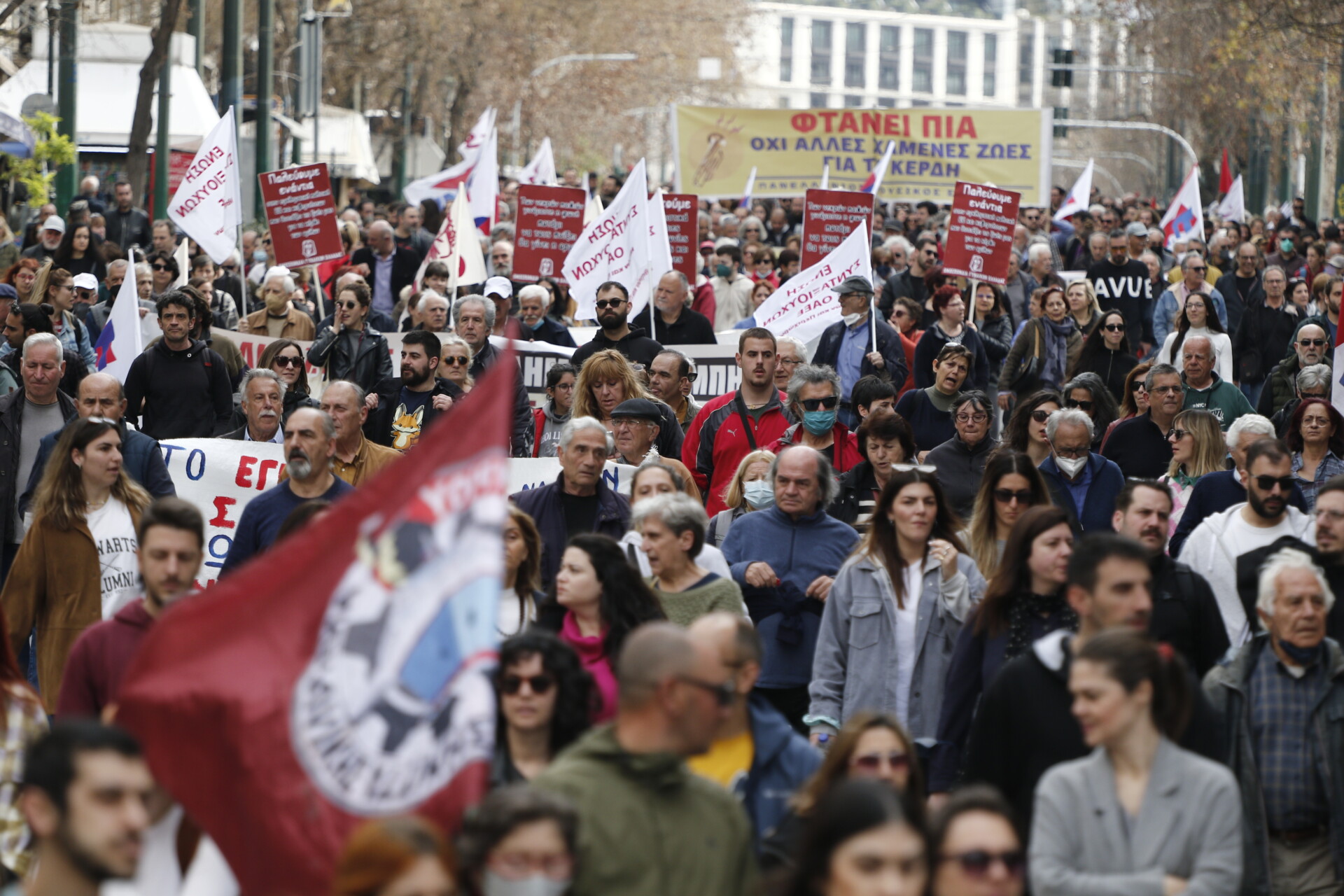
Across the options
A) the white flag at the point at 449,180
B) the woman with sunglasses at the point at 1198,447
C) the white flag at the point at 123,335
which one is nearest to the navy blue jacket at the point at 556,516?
the woman with sunglasses at the point at 1198,447

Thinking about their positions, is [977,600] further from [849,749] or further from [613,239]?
[613,239]

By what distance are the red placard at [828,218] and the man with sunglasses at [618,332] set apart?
4167 millimetres

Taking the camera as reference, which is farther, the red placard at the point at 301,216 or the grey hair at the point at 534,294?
the red placard at the point at 301,216

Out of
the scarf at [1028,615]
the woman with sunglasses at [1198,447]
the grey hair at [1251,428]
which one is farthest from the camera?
the woman with sunglasses at [1198,447]

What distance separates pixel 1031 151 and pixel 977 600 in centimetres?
2136

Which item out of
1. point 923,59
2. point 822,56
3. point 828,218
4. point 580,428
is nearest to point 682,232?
point 828,218

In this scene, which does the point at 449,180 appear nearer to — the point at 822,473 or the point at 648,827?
the point at 822,473

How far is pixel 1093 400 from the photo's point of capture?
10930 millimetres

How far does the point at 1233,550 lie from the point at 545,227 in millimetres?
10116

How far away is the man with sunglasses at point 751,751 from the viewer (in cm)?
525

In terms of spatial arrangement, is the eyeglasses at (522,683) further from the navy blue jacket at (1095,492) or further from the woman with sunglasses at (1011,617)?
the navy blue jacket at (1095,492)

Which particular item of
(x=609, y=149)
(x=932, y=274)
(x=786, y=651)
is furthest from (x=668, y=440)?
(x=609, y=149)

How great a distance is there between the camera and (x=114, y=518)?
7812 millimetres

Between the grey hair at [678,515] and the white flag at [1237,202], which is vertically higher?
the white flag at [1237,202]
